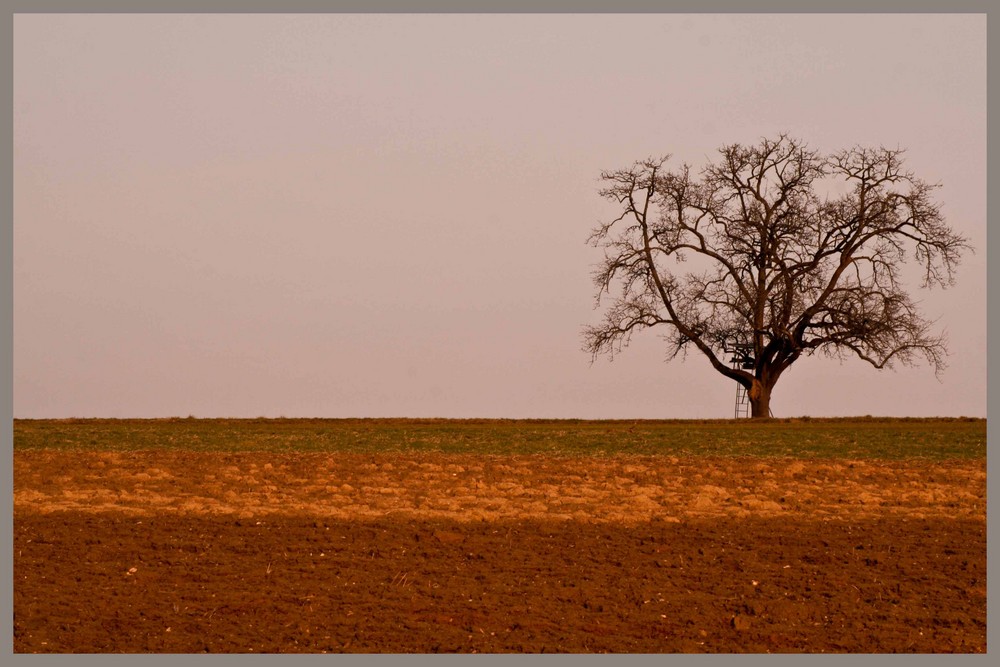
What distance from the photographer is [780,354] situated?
41.3 m

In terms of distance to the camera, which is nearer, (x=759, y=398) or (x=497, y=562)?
(x=497, y=562)

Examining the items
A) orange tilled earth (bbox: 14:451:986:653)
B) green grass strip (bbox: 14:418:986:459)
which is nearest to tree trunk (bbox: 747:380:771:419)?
green grass strip (bbox: 14:418:986:459)

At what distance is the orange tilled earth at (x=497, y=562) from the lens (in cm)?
1121

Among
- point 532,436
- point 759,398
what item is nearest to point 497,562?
point 532,436

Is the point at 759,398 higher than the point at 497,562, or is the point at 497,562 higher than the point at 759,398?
the point at 759,398

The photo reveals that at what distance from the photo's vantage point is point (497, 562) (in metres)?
13.5

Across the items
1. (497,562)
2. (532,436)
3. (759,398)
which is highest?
(759,398)

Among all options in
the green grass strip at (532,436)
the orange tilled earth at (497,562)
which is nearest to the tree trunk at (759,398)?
the green grass strip at (532,436)

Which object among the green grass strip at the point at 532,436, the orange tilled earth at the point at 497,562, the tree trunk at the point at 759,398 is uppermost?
the tree trunk at the point at 759,398

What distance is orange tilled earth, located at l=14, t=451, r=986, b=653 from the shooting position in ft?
36.8

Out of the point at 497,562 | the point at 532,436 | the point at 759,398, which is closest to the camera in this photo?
the point at 497,562

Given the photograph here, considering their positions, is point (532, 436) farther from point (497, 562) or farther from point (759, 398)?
point (759, 398)

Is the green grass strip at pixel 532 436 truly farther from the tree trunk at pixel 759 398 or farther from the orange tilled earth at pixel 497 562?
the tree trunk at pixel 759 398

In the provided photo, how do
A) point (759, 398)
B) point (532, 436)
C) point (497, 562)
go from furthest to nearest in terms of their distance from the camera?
1. point (759, 398)
2. point (532, 436)
3. point (497, 562)
